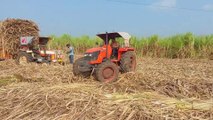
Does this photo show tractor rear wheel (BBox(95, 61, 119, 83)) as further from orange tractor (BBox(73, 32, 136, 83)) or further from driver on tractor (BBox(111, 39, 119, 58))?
driver on tractor (BBox(111, 39, 119, 58))

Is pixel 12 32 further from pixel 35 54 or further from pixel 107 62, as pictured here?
pixel 107 62

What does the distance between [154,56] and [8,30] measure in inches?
360

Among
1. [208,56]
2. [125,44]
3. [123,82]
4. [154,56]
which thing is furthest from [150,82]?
[154,56]

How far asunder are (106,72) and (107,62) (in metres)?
0.29

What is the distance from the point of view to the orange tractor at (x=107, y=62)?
30.3 feet

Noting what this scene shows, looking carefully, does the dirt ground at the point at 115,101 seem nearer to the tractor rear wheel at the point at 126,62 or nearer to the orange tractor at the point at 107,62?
the orange tractor at the point at 107,62

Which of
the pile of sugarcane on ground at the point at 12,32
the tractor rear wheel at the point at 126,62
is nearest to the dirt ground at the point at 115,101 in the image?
the tractor rear wheel at the point at 126,62

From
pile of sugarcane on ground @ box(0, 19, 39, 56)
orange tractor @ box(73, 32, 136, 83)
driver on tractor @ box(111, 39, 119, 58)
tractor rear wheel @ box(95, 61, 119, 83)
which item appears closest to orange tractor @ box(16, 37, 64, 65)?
pile of sugarcane on ground @ box(0, 19, 39, 56)

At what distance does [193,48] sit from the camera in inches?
830

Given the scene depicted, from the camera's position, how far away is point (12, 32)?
59.7ft

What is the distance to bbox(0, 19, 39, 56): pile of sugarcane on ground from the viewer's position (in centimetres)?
1805

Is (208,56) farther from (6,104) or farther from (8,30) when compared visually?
(6,104)

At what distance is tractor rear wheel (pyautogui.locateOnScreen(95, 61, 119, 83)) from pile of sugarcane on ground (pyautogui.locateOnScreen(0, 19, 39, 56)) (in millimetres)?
9959

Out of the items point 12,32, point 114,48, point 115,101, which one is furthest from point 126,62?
point 12,32
